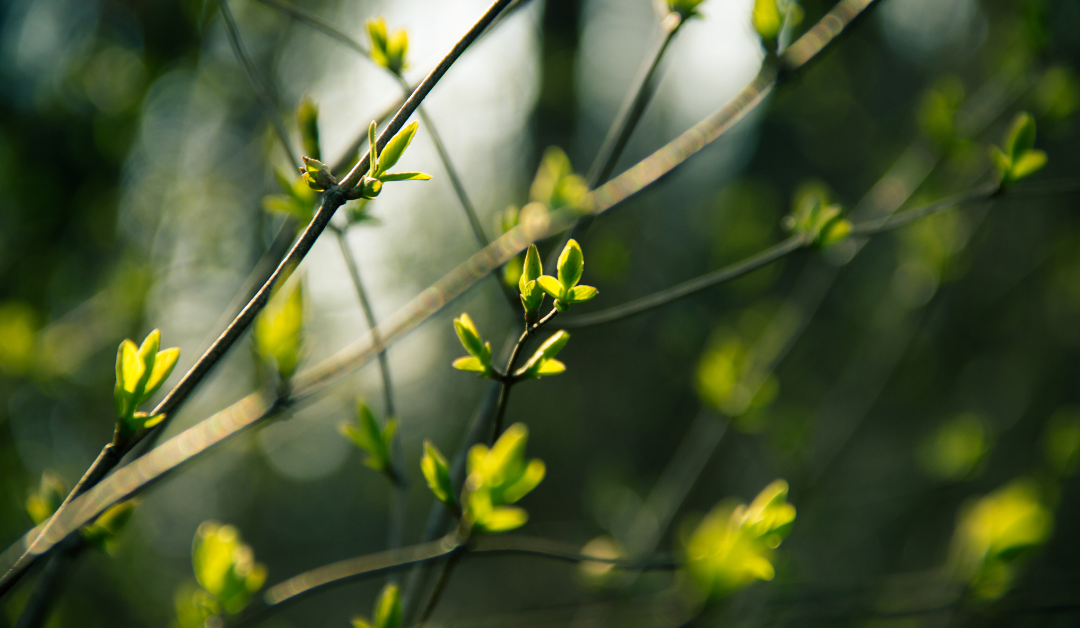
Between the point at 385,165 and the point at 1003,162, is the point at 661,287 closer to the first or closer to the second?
the point at 1003,162

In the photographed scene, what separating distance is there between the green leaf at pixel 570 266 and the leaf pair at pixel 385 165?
0.18 m

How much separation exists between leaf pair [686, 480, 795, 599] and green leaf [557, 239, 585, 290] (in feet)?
1.71

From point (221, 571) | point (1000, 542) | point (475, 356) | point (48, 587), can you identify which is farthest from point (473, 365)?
point (1000, 542)

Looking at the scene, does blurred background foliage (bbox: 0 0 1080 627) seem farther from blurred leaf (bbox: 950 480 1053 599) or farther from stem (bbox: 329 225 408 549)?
stem (bbox: 329 225 408 549)

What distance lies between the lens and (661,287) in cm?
291

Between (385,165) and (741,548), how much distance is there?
81cm

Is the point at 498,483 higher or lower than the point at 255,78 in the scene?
lower

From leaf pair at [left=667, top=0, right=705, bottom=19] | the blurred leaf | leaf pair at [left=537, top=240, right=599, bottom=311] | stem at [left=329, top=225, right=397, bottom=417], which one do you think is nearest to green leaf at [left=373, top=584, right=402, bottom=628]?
stem at [left=329, top=225, right=397, bottom=417]

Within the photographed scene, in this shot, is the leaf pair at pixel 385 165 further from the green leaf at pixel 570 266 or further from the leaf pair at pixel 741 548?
the leaf pair at pixel 741 548

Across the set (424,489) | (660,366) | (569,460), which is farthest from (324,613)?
(660,366)

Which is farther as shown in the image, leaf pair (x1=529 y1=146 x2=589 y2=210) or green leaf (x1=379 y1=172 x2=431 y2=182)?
leaf pair (x1=529 y1=146 x2=589 y2=210)

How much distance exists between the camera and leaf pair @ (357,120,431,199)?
1.84ft

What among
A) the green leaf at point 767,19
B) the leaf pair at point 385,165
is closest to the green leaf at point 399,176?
the leaf pair at point 385,165

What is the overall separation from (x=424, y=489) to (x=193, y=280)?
259 centimetres
